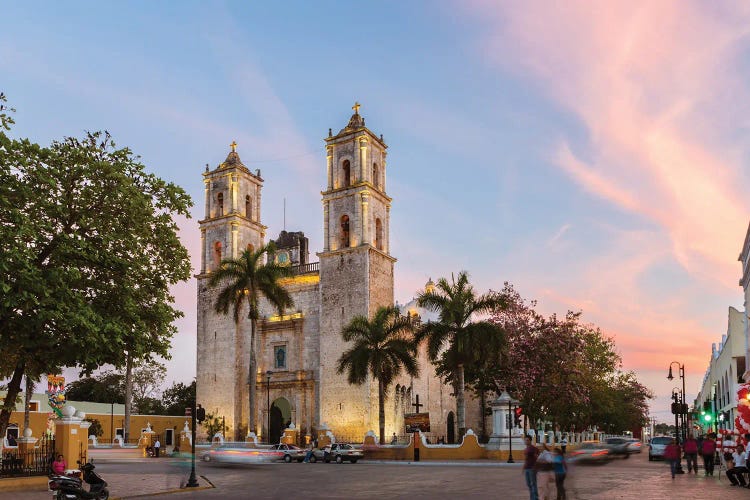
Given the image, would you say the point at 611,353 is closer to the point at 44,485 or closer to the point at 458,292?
the point at 458,292

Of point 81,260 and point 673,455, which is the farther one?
point 673,455

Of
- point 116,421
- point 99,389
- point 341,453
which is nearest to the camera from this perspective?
point 341,453

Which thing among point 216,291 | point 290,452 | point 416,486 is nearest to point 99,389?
point 216,291

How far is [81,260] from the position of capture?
19.7m

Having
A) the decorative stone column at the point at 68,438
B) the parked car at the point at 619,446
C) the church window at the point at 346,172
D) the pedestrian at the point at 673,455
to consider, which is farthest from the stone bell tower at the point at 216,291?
the pedestrian at the point at 673,455

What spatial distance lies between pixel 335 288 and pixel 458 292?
14152 millimetres

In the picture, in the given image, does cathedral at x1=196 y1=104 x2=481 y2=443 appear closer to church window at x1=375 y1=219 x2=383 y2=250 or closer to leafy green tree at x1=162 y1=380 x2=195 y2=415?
church window at x1=375 y1=219 x2=383 y2=250

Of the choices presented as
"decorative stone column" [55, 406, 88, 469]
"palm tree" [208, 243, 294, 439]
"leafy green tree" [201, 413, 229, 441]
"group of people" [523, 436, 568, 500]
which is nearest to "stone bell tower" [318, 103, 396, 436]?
"palm tree" [208, 243, 294, 439]

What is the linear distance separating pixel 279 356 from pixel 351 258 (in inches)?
382

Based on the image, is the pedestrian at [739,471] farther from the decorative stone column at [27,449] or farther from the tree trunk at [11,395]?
the tree trunk at [11,395]

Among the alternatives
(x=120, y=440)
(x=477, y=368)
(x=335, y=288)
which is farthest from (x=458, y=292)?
(x=120, y=440)

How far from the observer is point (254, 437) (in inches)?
1693

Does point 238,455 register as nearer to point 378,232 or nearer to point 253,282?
point 253,282

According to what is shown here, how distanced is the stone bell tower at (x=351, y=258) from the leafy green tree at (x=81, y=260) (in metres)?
27.2
